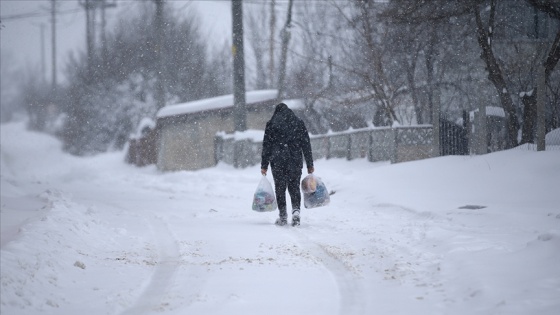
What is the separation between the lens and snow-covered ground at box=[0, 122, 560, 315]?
4.23 m

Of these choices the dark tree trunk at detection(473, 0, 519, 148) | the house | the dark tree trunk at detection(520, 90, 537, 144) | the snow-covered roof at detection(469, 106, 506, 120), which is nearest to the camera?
the dark tree trunk at detection(520, 90, 537, 144)

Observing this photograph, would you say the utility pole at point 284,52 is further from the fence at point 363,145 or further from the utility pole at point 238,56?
the utility pole at point 238,56

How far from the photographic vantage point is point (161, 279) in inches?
199

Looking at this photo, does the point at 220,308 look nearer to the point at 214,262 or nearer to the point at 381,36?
the point at 214,262

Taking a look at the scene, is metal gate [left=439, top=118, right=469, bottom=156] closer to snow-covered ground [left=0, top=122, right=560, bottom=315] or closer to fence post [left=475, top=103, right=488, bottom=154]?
fence post [left=475, top=103, right=488, bottom=154]

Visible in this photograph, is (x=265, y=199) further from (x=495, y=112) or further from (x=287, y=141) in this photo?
(x=495, y=112)

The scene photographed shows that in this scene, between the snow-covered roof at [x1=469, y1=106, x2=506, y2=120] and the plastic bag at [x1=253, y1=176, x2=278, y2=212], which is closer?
the plastic bag at [x1=253, y1=176, x2=278, y2=212]

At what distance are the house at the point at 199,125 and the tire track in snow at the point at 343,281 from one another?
890 inches

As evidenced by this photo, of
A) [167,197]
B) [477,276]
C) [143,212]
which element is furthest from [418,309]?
[167,197]

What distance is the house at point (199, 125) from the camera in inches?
1156

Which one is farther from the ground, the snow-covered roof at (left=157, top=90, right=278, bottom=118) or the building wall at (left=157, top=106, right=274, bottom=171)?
the snow-covered roof at (left=157, top=90, right=278, bottom=118)

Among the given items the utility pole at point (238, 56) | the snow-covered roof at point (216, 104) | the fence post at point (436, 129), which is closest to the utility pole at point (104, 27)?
the snow-covered roof at point (216, 104)

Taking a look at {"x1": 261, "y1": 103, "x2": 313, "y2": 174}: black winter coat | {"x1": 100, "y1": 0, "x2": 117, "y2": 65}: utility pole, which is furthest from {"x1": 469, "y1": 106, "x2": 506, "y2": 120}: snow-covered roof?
{"x1": 100, "y1": 0, "x2": 117, "y2": 65}: utility pole

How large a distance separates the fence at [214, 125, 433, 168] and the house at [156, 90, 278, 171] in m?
4.01
